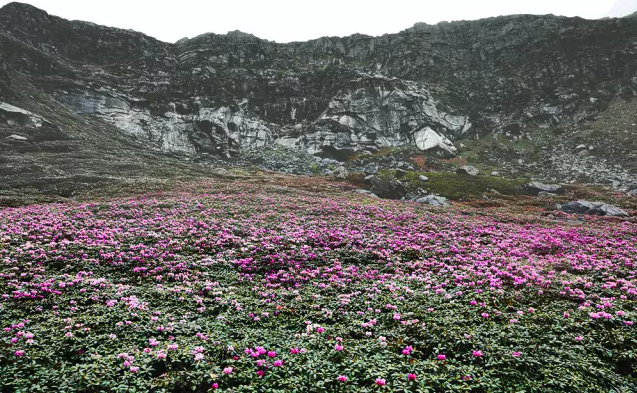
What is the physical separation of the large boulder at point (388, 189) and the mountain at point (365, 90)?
2333 inches

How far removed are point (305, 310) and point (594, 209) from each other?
52.1 meters

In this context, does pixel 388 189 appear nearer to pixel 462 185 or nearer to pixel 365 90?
pixel 462 185

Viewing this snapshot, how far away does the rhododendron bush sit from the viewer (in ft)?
27.4

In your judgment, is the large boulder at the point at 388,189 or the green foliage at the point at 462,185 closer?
the large boulder at the point at 388,189

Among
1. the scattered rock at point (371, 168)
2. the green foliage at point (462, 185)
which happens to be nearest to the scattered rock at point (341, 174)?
the scattered rock at point (371, 168)

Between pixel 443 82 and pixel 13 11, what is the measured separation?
18872cm

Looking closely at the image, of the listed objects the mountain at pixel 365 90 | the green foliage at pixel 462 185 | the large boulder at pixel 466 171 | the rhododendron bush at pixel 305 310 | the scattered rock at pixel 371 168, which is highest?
the mountain at pixel 365 90

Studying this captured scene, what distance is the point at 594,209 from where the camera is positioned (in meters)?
45.9

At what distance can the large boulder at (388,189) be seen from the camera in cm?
6212

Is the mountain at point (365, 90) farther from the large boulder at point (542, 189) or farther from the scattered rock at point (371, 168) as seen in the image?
the large boulder at point (542, 189)

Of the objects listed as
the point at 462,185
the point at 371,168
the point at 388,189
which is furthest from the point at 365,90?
the point at 388,189

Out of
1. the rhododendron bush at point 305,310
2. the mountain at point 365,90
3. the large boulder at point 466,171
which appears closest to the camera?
the rhododendron bush at point 305,310

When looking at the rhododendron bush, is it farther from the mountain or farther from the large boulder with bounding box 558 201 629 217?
the mountain

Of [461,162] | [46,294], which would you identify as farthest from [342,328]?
[461,162]
